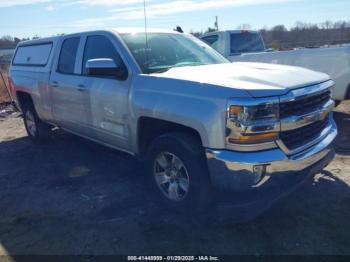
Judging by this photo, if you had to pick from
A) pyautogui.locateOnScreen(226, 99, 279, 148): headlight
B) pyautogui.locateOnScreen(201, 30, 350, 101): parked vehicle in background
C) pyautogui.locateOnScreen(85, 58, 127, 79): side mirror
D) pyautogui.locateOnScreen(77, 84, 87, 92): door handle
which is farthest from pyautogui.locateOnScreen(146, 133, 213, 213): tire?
pyautogui.locateOnScreen(201, 30, 350, 101): parked vehicle in background

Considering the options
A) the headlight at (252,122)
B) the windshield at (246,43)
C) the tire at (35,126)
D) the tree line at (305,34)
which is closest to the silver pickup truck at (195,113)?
the headlight at (252,122)

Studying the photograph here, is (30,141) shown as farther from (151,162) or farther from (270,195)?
(270,195)

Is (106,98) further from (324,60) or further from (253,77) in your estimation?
(324,60)

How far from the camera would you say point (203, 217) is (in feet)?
11.7

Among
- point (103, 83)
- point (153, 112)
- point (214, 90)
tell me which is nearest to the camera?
point (214, 90)

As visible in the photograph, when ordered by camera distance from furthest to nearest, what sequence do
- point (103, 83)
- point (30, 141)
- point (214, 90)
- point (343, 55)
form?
point (30, 141)
point (343, 55)
point (103, 83)
point (214, 90)

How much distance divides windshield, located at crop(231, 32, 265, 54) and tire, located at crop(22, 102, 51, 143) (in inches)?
189

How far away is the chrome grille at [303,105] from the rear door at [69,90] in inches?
105

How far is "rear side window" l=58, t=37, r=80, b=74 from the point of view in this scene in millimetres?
5242

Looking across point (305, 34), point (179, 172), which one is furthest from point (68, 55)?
point (305, 34)

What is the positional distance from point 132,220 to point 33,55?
4264 millimetres

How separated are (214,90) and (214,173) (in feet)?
2.40

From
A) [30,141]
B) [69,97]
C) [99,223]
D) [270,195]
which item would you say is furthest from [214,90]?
[30,141]

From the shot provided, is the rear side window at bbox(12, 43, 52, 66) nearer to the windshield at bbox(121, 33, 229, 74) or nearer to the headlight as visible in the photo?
the windshield at bbox(121, 33, 229, 74)
